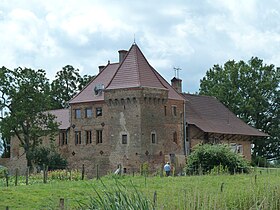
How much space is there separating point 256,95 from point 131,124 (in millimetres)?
23439

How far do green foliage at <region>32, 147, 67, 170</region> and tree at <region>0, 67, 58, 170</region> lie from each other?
37.5 inches

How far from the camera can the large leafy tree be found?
8275 cm

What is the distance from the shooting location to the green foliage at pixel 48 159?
67.1 meters

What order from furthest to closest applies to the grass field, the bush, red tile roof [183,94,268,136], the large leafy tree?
1. the large leafy tree
2. red tile roof [183,94,268,136]
3. the bush
4. the grass field

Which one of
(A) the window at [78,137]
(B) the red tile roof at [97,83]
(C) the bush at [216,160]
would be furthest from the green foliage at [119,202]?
(A) the window at [78,137]

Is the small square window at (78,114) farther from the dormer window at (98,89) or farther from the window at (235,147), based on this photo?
the window at (235,147)

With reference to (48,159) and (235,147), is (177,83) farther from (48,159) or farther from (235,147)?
(48,159)

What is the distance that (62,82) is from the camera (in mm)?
92812

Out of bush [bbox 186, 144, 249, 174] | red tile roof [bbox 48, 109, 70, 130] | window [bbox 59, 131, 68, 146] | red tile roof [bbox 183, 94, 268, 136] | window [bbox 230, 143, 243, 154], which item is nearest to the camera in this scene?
bush [bbox 186, 144, 249, 174]

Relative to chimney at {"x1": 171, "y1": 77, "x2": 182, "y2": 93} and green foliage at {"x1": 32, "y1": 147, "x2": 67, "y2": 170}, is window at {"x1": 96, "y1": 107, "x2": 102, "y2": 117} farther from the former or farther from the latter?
chimney at {"x1": 171, "y1": 77, "x2": 182, "y2": 93}

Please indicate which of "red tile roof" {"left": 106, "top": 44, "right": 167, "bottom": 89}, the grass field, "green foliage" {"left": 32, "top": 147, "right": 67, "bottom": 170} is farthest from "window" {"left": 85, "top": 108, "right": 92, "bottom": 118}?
the grass field

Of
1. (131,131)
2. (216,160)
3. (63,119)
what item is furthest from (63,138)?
(216,160)

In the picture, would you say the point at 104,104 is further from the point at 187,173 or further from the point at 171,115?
the point at 187,173

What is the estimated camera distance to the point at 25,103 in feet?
213
